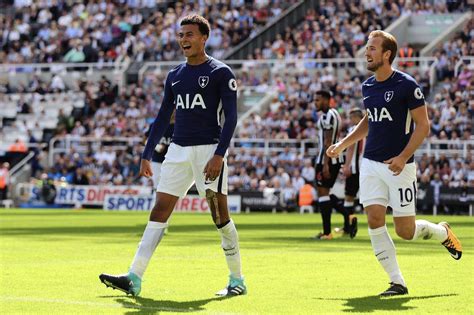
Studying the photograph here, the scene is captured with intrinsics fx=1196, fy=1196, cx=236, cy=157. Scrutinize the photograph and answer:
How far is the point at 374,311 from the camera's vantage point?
9.84m

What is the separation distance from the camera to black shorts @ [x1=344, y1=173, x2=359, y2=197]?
2145cm

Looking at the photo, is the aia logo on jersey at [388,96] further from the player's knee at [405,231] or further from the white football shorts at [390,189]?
the player's knee at [405,231]

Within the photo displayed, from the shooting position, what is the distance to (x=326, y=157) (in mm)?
20062

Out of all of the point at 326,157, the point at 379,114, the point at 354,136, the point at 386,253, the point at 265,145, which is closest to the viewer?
the point at 386,253

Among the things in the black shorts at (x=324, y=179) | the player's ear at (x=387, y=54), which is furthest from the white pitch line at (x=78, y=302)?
the black shorts at (x=324, y=179)

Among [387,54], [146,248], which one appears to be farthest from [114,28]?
[146,248]

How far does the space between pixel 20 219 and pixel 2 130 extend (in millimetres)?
20806

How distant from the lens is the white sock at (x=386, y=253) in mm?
11211

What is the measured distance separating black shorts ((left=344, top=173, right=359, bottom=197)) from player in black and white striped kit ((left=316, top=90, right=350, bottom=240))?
2.87 feet

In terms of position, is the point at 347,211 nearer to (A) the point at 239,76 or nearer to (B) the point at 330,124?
(B) the point at 330,124

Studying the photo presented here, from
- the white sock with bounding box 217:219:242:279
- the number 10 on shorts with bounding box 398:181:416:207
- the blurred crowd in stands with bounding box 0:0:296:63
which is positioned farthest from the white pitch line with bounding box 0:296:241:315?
the blurred crowd in stands with bounding box 0:0:296:63

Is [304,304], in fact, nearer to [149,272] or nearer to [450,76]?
[149,272]

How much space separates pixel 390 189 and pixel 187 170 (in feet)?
6.39

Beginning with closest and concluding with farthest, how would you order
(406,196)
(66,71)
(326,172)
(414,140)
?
(414,140) → (406,196) → (326,172) → (66,71)
